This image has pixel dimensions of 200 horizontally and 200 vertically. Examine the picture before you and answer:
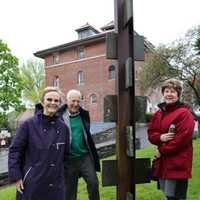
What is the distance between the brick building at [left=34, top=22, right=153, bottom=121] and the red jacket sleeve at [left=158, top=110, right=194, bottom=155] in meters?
41.5

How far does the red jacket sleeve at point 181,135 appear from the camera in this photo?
4414 mm

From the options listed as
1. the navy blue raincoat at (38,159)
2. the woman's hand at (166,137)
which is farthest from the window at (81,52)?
the navy blue raincoat at (38,159)

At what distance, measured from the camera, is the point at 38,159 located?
4.20 metres

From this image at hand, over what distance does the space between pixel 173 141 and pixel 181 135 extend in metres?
0.11

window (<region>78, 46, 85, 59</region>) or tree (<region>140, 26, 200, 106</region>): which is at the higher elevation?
window (<region>78, 46, 85, 59</region>)

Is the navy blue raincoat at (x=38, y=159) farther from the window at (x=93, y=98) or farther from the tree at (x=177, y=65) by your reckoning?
the window at (x=93, y=98)

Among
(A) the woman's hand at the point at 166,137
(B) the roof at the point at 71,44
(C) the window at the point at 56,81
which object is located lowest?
(A) the woman's hand at the point at 166,137

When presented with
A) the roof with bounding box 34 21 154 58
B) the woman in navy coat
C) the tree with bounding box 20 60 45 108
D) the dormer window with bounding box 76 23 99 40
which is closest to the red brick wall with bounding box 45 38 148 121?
the roof with bounding box 34 21 154 58

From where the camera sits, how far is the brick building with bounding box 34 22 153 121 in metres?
48.1

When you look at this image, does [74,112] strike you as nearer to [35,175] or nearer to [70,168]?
[70,168]

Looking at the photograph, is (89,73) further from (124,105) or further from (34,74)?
(124,105)

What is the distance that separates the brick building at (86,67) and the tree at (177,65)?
A: 40.7ft

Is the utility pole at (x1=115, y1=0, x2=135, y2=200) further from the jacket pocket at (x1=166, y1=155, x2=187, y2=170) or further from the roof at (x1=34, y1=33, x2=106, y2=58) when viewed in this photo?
the roof at (x1=34, y1=33, x2=106, y2=58)

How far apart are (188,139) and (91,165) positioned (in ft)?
5.37
